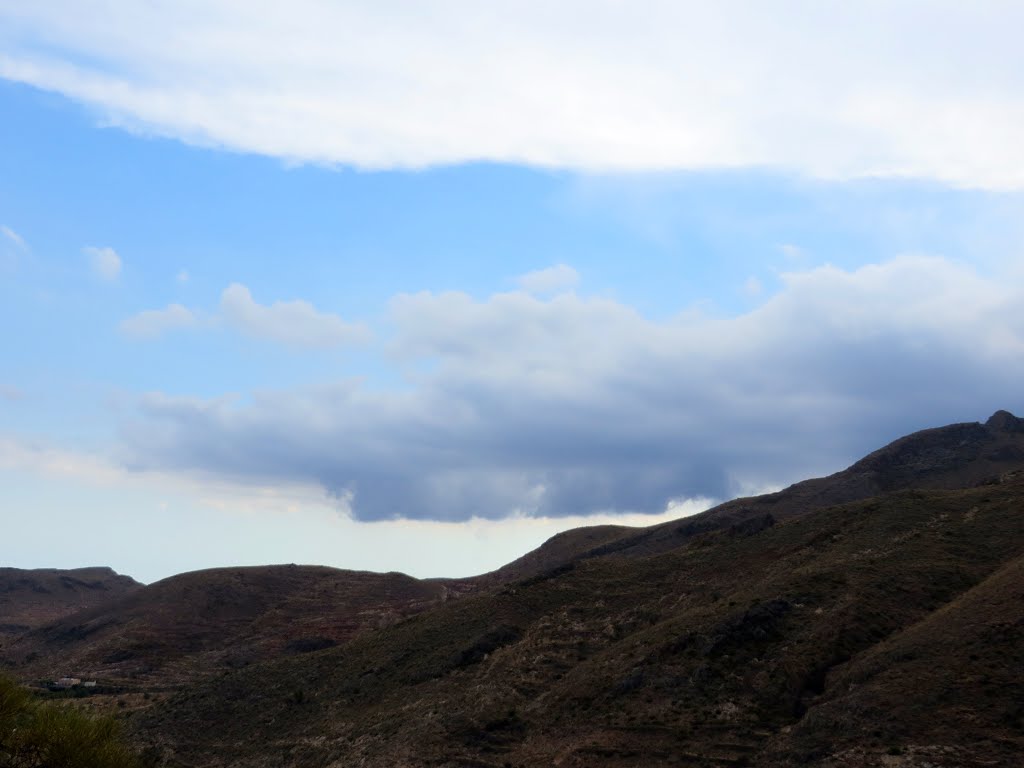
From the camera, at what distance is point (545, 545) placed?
150 metres

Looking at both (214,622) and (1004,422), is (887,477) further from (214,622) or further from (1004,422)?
(214,622)

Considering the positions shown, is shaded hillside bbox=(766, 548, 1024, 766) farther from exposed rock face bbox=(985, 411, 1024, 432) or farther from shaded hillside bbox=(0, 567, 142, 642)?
shaded hillside bbox=(0, 567, 142, 642)

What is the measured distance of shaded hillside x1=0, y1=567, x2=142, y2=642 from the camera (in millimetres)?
165000

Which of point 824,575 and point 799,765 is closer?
point 799,765

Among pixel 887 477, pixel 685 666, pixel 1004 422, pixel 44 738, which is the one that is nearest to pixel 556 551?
pixel 887 477

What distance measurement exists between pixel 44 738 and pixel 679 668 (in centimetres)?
3773

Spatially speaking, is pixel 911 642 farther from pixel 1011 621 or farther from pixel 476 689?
pixel 476 689

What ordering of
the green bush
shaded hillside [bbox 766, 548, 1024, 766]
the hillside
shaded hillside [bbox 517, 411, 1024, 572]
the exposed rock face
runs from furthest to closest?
the exposed rock face
shaded hillside [bbox 517, 411, 1024, 572]
the hillside
shaded hillside [bbox 766, 548, 1024, 766]
the green bush

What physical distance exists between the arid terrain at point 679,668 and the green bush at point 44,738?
43.0ft

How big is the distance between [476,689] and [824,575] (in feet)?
79.3

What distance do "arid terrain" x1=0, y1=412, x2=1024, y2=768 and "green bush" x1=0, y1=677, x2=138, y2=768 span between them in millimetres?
13097

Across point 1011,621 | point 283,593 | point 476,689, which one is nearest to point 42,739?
point 476,689

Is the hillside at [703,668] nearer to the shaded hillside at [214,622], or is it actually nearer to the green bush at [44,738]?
the shaded hillside at [214,622]

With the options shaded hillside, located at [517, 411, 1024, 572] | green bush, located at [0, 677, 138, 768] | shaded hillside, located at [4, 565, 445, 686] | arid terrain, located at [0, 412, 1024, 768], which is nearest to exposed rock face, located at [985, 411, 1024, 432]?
shaded hillside, located at [517, 411, 1024, 572]
